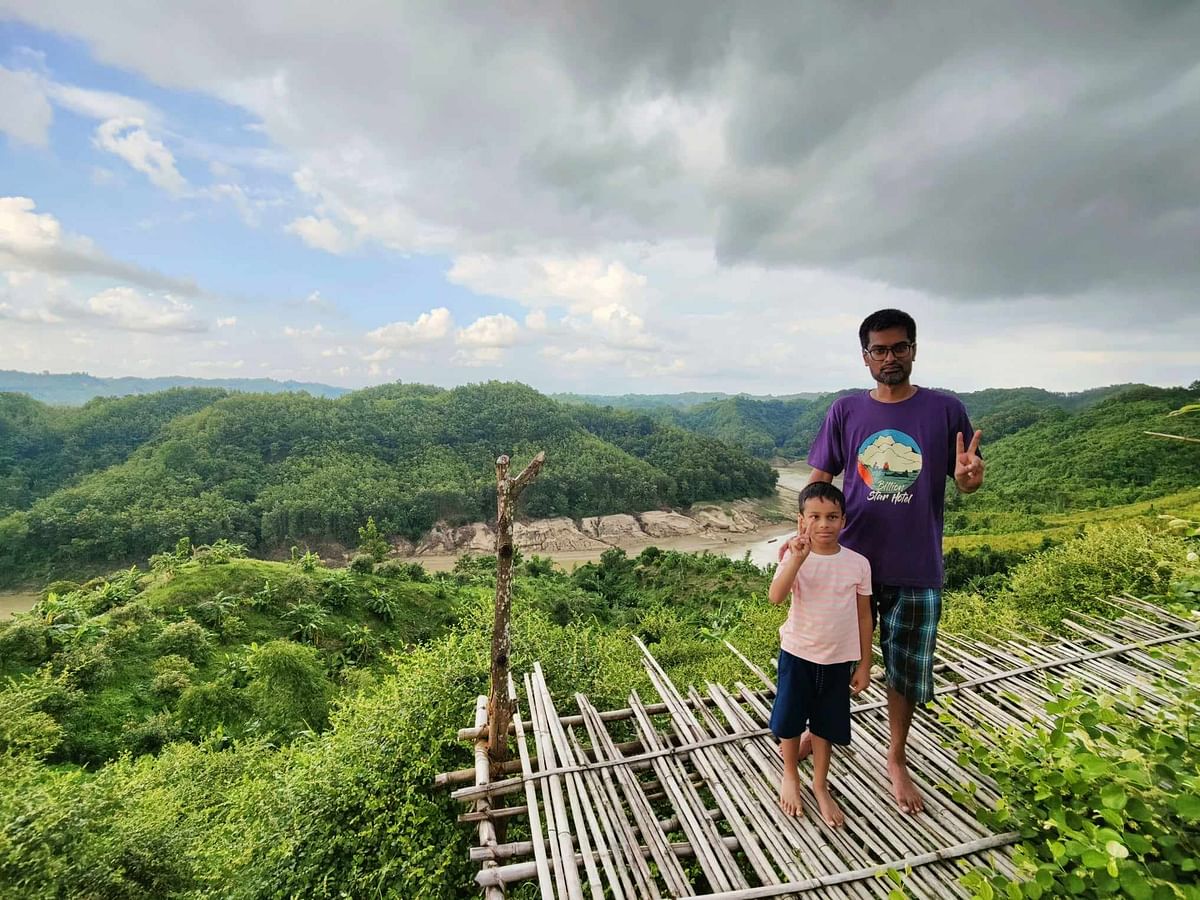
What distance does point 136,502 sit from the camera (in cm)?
4031

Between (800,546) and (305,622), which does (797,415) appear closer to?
(305,622)

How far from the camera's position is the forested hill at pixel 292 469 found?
3809cm

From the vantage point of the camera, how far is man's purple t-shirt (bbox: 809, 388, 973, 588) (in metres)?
2.57

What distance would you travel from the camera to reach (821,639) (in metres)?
2.62

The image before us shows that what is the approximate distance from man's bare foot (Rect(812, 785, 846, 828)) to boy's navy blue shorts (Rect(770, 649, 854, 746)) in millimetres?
265

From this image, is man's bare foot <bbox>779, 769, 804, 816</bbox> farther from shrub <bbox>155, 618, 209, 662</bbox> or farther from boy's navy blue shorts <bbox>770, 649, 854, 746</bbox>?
shrub <bbox>155, 618, 209, 662</bbox>

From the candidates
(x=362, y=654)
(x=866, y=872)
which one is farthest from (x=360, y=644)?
(x=866, y=872)

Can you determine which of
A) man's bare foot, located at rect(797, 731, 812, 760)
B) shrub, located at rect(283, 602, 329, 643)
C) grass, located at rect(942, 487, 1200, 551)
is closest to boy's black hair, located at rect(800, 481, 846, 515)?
man's bare foot, located at rect(797, 731, 812, 760)

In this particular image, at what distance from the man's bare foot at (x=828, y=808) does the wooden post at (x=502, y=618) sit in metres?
1.74

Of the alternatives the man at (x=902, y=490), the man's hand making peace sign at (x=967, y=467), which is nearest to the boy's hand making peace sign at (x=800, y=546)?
the man at (x=902, y=490)

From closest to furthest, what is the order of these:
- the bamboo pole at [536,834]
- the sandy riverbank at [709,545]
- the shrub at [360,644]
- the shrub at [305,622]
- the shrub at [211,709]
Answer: the bamboo pole at [536,834] < the shrub at [211,709] < the shrub at [305,622] < the shrub at [360,644] < the sandy riverbank at [709,545]

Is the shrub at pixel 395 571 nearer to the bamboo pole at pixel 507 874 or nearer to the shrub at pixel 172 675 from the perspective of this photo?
the shrub at pixel 172 675

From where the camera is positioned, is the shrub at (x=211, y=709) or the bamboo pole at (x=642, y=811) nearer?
the bamboo pole at (x=642, y=811)

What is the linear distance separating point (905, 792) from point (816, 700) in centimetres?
63
